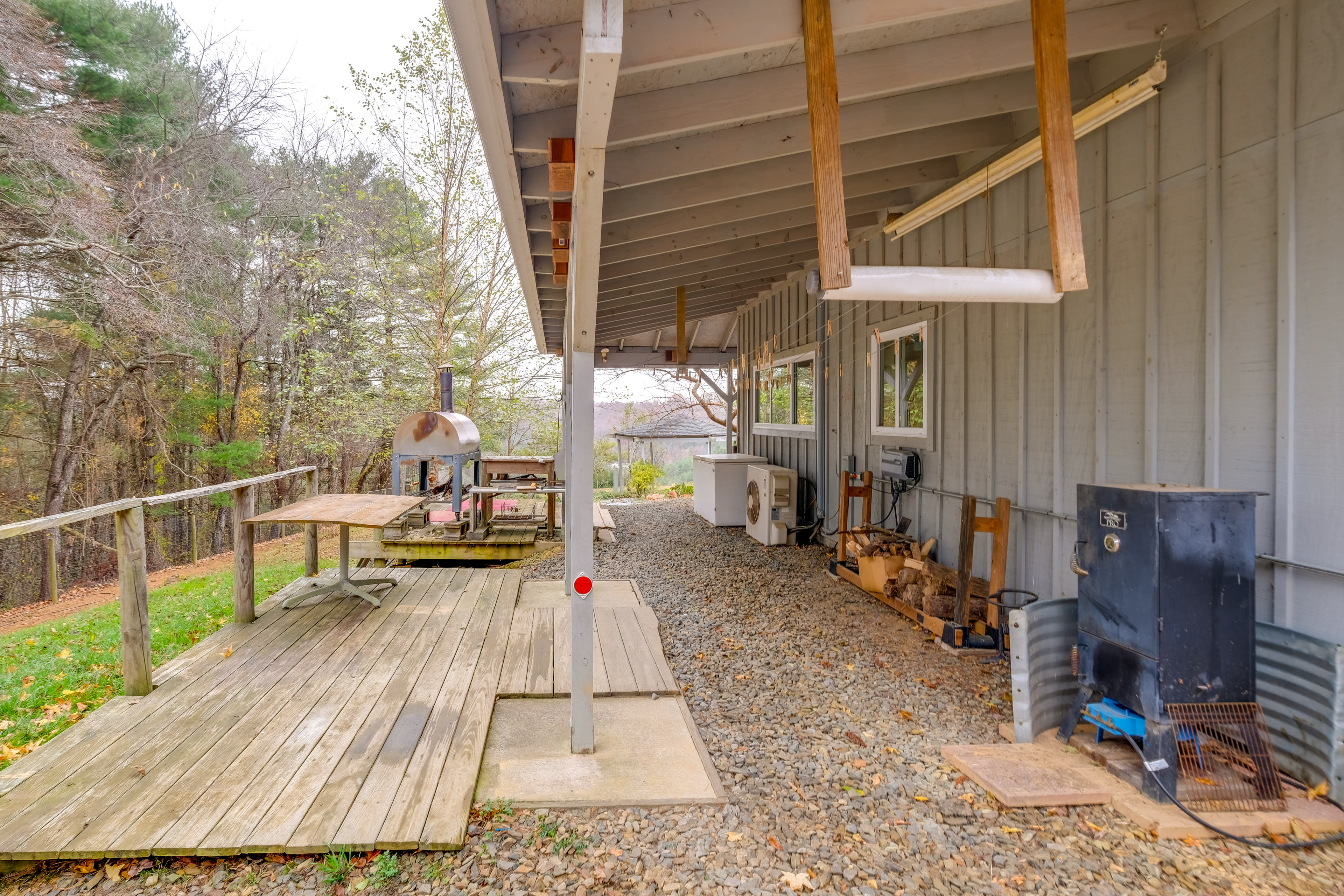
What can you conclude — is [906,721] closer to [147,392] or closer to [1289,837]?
[1289,837]

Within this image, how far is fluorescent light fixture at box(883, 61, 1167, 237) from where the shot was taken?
9.31ft

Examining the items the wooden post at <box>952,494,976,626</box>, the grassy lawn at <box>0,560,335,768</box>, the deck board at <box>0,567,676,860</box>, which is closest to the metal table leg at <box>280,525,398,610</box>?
the deck board at <box>0,567,676,860</box>

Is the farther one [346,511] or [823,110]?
[346,511]

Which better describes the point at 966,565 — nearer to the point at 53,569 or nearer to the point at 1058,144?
the point at 1058,144

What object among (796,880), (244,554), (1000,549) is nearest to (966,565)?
(1000,549)

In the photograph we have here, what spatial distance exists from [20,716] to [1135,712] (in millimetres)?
5168

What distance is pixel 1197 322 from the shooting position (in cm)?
277

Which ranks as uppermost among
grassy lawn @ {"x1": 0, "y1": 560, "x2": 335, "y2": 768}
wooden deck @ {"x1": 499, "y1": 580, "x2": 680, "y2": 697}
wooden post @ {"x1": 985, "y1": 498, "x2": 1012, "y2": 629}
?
wooden post @ {"x1": 985, "y1": 498, "x2": 1012, "y2": 629}

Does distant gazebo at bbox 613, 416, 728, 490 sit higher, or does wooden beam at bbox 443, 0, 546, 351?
wooden beam at bbox 443, 0, 546, 351

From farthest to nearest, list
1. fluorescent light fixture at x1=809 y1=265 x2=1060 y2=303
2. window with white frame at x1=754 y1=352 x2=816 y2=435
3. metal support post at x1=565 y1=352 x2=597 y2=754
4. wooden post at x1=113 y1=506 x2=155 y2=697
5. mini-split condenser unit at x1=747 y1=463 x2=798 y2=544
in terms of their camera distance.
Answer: window with white frame at x1=754 y1=352 x2=816 y2=435 → mini-split condenser unit at x1=747 y1=463 x2=798 y2=544 → wooden post at x1=113 y1=506 x2=155 y2=697 → metal support post at x1=565 y1=352 x2=597 y2=754 → fluorescent light fixture at x1=809 y1=265 x2=1060 y2=303

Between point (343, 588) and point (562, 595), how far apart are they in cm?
162

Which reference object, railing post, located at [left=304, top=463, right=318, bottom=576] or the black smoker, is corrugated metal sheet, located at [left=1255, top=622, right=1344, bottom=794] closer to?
the black smoker

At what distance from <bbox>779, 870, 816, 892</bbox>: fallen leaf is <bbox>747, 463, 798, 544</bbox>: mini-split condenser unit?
526 centimetres

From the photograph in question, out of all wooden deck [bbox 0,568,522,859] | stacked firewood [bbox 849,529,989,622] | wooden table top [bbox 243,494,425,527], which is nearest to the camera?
wooden deck [bbox 0,568,522,859]
